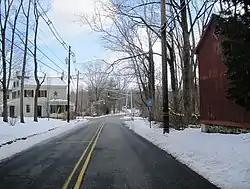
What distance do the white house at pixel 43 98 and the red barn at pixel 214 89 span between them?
53270mm

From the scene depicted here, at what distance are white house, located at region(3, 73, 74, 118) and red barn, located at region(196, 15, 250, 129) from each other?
53.3 meters

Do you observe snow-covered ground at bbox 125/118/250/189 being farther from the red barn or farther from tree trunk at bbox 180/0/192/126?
tree trunk at bbox 180/0/192/126

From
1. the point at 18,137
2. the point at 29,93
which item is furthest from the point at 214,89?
the point at 29,93

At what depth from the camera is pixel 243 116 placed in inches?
739

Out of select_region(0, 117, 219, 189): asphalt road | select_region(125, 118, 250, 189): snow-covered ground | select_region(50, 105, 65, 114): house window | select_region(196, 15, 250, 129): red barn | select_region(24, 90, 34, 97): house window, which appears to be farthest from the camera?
select_region(50, 105, 65, 114): house window

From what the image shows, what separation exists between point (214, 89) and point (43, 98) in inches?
2408

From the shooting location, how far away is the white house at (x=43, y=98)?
253 ft

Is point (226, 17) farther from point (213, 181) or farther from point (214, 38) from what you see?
point (214, 38)

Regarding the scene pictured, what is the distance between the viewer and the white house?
77.1 meters

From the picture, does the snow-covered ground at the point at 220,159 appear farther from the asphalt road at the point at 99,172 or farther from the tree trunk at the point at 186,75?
the tree trunk at the point at 186,75

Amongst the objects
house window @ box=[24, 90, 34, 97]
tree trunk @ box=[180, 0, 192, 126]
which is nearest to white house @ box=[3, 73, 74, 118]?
house window @ box=[24, 90, 34, 97]

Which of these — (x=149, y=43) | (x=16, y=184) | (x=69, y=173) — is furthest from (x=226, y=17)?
(x=149, y=43)

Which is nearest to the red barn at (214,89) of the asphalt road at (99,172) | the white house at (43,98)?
the asphalt road at (99,172)

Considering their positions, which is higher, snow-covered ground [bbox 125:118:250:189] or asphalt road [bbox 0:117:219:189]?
snow-covered ground [bbox 125:118:250:189]
